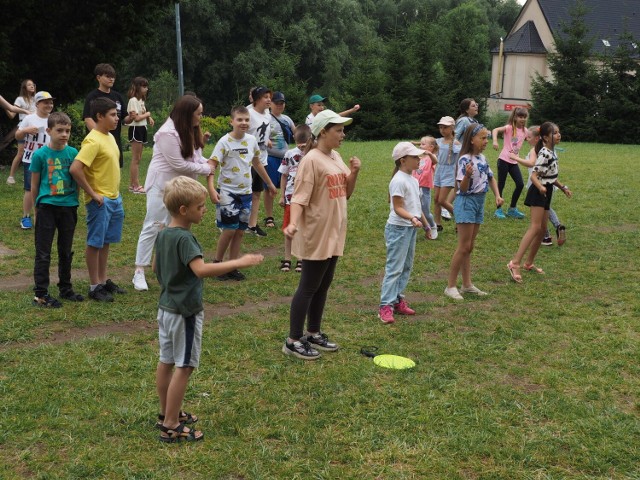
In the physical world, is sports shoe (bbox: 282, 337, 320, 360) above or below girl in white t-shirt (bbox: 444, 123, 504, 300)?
below

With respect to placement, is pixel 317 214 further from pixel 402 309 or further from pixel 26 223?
pixel 26 223

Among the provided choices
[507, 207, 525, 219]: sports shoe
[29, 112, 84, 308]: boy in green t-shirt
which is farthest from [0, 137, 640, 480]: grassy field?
[507, 207, 525, 219]: sports shoe

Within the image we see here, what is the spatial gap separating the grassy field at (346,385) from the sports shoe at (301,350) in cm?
8

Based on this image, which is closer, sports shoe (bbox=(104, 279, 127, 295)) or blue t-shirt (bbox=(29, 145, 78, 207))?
blue t-shirt (bbox=(29, 145, 78, 207))

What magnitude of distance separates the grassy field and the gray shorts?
515 millimetres

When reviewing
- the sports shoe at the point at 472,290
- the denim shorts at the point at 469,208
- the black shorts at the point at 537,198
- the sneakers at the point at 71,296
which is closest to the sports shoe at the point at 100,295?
the sneakers at the point at 71,296

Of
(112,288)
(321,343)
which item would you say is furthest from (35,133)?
(321,343)

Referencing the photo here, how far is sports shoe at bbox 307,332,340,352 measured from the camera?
565 cm

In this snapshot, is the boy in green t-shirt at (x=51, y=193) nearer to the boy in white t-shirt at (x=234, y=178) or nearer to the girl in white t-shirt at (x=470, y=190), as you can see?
the boy in white t-shirt at (x=234, y=178)

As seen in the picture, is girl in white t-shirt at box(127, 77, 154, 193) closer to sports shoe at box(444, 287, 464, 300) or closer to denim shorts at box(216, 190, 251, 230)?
denim shorts at box(216, 190, 251, 230)

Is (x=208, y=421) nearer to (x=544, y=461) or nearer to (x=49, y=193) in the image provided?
(x=544, y=461)

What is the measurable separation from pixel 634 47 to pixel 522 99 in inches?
762

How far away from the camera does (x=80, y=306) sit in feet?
21.7

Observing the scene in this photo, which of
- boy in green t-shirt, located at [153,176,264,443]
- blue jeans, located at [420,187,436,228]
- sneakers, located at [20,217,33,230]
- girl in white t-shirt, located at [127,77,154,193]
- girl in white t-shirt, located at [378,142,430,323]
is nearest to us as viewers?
boy in green t-shirt, located at [153,176,264,443]
